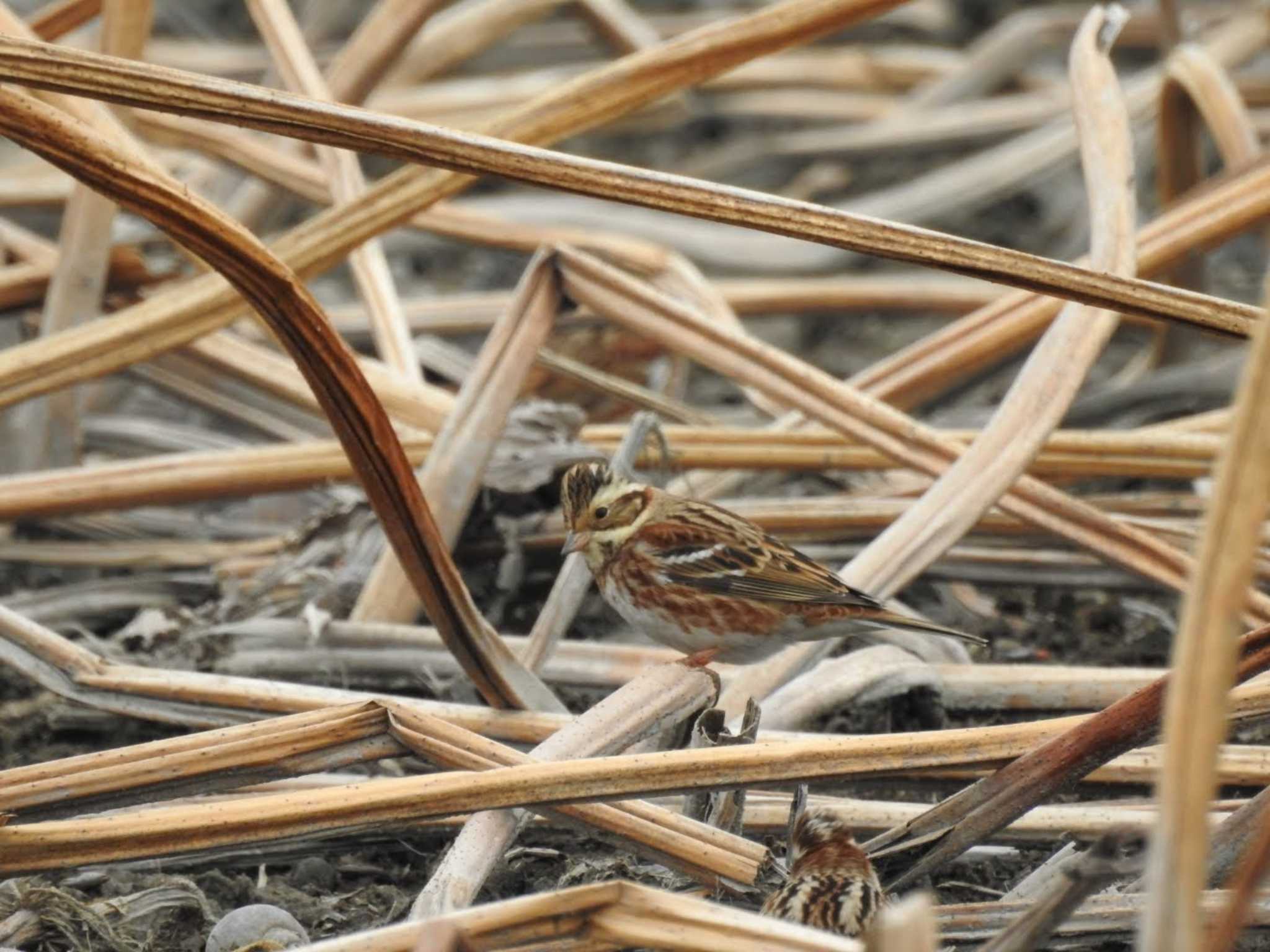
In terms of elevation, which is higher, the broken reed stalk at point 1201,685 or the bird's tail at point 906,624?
the bird's tail at point 906,624

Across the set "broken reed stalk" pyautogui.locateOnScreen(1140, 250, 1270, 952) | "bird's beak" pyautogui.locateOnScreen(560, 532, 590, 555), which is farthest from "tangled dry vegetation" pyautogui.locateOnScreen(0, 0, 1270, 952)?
"bird's beak" pyautogui.locateOnScreen(560, 532, 590, 555)

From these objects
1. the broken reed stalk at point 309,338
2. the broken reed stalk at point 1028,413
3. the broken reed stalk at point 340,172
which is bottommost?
the broken reed stalk at point 309,338

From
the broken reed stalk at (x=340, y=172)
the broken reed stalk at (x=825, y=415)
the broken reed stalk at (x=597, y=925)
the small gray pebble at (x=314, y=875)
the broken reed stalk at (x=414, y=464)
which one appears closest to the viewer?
the broken reed stalk at (x=597, y=925)

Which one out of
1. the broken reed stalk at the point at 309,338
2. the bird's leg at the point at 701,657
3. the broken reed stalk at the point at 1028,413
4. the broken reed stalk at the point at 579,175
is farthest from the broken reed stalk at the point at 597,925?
the broken reed stalk at the point at 1028,413

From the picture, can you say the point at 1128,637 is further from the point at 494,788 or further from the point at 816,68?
the point at 816,68

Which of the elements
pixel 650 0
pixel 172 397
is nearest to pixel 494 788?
pixel 172 397

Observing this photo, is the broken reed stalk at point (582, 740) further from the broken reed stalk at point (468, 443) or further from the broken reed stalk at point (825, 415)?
the broken reed stalk at point (468, 443)
